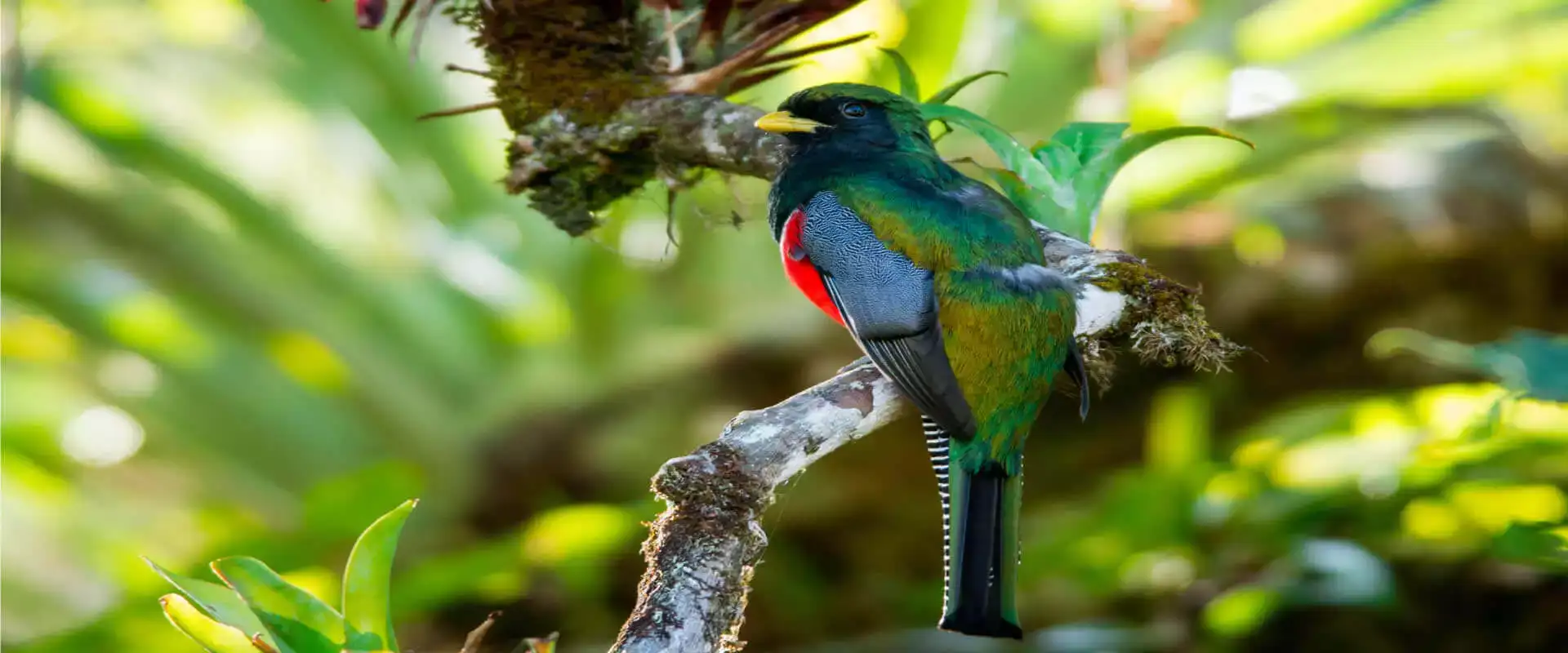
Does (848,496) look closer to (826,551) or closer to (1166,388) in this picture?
(826,551)

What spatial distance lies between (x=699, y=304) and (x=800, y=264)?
2.73 metres

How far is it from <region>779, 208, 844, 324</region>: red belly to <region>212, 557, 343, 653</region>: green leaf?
0.85 m

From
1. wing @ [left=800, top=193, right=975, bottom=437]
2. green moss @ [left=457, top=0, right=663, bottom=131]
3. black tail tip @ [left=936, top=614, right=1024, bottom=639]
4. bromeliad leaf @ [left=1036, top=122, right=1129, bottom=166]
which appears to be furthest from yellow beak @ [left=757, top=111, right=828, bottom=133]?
black tail tip @ [left=936, top=614, right=1024, bottom=639]

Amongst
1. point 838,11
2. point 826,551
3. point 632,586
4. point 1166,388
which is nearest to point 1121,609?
point 1166,388

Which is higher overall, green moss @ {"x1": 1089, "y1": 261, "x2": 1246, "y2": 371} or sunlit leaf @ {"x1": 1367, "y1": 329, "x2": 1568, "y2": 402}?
sunlit leaf @ {"x1": 1367, "y1": 329, "x2": 1568, "y2": 402}

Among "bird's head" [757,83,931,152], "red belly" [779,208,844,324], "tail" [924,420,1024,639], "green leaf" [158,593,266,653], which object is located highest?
"bird's head" [757,83,931,152]

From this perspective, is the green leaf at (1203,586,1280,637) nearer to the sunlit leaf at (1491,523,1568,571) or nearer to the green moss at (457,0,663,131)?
the sunlit leaf at (1491,523,1568,571)

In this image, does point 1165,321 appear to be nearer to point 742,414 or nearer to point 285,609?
point 742,414

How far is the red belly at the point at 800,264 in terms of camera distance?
6.47ft

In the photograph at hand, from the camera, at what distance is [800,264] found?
1984 millimetres

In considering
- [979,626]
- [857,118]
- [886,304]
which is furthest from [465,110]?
[979,626]

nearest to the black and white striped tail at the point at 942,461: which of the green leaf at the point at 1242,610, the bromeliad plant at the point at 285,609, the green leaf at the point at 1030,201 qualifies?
the green leaf at the point at 1030,201

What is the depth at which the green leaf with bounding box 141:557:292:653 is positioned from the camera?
1.53 meters

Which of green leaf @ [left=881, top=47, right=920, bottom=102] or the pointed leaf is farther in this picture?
green leaf @ [left=881, top=47, right=920, bottom=102]
